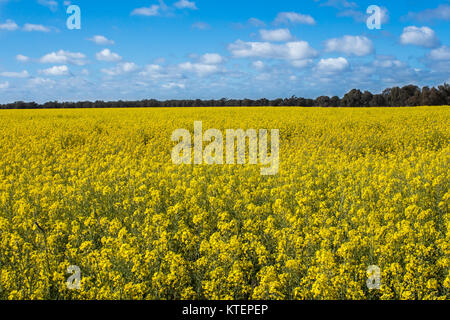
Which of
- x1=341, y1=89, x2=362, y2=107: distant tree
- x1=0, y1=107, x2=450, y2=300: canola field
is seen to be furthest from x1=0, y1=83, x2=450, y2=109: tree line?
x1=0, y1=107, x2=450, y2=300: canola field

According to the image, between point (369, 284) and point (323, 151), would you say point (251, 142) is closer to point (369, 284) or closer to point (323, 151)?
point (323, 151)

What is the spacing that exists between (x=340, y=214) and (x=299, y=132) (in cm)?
1103

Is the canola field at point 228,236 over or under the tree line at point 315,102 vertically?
under

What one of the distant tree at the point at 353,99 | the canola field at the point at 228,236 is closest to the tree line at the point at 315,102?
the distant tree at the point at 353,99

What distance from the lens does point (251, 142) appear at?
46.3ft

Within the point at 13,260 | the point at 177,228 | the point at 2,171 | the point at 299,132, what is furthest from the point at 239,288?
the point at 299,132

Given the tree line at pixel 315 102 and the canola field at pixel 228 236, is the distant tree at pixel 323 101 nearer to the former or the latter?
the tree line at pixel 315 102

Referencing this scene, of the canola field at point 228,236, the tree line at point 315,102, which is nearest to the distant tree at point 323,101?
the tree line at point 315,102

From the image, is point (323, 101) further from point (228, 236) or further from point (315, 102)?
point (228, 236)

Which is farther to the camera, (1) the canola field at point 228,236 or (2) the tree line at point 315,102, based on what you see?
(2) the tree line at point 315,102

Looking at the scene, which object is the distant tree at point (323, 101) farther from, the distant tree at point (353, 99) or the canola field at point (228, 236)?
the canola field at point (228, 236)

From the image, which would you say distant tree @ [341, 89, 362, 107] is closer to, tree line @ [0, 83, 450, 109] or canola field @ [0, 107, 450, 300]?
tree line @ [0, 83, 450, 109]

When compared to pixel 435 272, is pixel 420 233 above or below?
above

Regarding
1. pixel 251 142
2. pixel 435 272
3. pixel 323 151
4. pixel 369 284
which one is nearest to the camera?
pixel 369 284
